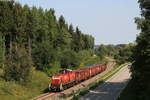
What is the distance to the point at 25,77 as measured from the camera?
58375 mm

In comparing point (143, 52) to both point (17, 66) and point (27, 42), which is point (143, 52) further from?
point (27, 42)

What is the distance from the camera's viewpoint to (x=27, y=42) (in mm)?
85812

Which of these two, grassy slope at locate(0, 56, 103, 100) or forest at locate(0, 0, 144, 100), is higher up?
forest at locate(0, 0, 144, 100)

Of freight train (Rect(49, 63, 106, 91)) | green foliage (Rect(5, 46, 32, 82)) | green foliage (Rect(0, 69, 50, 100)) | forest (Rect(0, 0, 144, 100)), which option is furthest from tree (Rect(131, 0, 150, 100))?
green foliage (Rect(5, 46, 32, 82))

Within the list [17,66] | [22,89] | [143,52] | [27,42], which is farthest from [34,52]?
[143,52]

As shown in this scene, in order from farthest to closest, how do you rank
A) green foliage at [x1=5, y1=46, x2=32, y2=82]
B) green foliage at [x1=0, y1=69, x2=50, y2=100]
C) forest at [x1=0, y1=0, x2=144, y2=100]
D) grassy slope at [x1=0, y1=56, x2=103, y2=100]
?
green foliage at [x1=5, y1=46, x2=32, y2=82]
grassy slope at [x1=0, y1=56, x2=103, y2=100]
green foliage at [x1=0, y1=69, x2=50, y2=100]
forest at [x1=0, y1=0, x2=144, y2=100]

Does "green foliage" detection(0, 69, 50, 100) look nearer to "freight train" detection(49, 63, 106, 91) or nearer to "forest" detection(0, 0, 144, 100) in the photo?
"forest" detection(0, 0, 144, 100)

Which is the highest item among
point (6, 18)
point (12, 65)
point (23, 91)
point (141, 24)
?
point (6, 18)

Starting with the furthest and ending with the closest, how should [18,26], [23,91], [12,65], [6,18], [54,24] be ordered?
1. [54,24]
2. [18,26]
3. [6,18]
4. [12,65]
5. [23,91]

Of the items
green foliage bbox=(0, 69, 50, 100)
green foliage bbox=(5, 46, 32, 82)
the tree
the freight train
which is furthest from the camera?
green foliage bbox=(5, 46, 32, 82)

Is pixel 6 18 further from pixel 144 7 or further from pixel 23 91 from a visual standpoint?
pixel 144 7

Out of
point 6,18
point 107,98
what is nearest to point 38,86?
point 6,18

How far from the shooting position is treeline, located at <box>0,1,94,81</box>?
57188 mm

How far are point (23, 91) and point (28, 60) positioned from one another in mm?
7264
